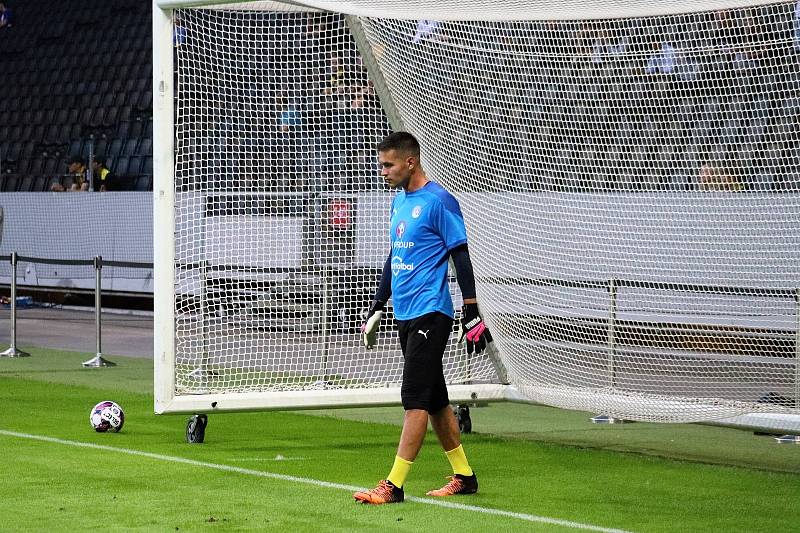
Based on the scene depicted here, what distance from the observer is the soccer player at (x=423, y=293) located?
6477mm

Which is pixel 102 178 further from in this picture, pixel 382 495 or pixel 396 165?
pixel 382 495

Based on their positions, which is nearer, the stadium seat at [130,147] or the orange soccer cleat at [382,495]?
the orange soccer cleat at [382,495]

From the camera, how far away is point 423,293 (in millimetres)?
6609

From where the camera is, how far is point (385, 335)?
9.77 m

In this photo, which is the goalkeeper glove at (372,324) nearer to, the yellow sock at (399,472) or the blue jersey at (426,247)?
the blue jersey at (426,247)

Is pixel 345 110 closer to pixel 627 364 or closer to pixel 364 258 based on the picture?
pixel 364 258

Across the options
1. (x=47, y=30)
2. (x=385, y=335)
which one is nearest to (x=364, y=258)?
(x=385, y=335)

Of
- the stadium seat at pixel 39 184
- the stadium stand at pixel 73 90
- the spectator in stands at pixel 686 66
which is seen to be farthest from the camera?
the stadium seat at pixel 39 184

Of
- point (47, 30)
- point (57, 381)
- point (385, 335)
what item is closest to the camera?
point (385, 335)

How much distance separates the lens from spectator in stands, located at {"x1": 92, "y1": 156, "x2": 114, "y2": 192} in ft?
77.3

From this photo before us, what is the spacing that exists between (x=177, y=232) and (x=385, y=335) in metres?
2.00

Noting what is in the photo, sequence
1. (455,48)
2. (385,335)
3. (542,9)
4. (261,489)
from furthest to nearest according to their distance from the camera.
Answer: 1. (385,335)
2. (455,48)
3. (542,9)
4. (261,489)

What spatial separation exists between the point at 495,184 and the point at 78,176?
1638 cm

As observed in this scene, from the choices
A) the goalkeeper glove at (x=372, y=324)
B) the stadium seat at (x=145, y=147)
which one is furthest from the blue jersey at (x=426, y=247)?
the stadium seat at (x=145, y=147)
